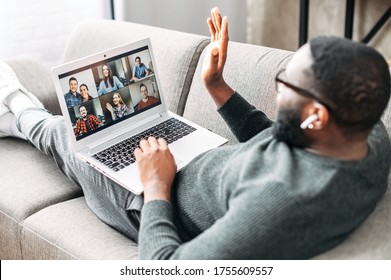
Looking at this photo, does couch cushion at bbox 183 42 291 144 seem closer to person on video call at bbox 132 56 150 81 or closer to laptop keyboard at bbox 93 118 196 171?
laptop keyboard at bbox 93 118 196 171

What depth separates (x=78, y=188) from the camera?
1.78 meters

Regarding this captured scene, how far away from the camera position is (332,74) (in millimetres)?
1073

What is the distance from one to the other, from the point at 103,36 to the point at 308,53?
3.97 feet

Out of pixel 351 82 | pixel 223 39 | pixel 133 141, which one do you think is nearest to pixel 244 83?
pixel 223 39

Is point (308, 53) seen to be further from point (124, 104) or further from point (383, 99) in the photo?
point (124, 104)

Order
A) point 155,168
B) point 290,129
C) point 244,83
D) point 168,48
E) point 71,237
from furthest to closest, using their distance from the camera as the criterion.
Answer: point 168,48, point 244,83, point 71,237, point 155,168, point 290,129

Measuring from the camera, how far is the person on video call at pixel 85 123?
1541 mm

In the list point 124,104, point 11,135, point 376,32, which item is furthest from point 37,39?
point 376,32

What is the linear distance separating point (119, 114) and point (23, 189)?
14.8 inches

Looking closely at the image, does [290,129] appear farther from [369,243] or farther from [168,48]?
[168,48]

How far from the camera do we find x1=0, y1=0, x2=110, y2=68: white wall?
8.66ft

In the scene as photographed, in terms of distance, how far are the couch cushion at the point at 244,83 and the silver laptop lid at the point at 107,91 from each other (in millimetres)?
146

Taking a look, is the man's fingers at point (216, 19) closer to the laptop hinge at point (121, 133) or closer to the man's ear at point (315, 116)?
the laptop hinge at point (121, 133)

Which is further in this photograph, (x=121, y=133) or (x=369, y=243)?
(x=121, y=133)
